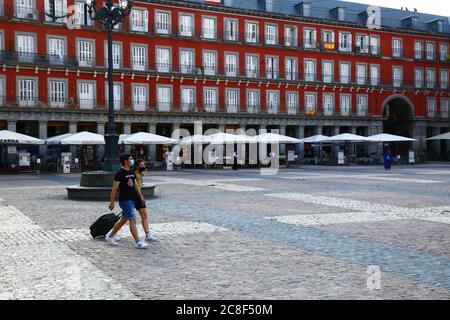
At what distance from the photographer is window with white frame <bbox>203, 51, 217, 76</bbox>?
44.5 metres

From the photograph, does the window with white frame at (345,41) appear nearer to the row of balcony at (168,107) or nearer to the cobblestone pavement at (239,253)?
the row of balcony at (168,107)

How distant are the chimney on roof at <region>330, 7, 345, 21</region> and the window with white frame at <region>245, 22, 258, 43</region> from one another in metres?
10.00

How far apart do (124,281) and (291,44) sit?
4467 cm

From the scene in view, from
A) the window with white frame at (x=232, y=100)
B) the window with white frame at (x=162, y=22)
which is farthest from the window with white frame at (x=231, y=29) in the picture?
the window with white frame at (x=162, y=22)

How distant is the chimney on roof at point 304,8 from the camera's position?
5022cm

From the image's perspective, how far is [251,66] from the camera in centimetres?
4653

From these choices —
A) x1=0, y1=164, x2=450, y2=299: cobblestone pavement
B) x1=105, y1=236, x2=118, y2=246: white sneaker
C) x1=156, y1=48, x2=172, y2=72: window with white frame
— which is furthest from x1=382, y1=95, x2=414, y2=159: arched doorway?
x1=105, y1=236, x2=118, y2=246: white sneaker

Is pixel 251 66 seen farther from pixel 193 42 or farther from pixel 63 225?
pixel 63 225

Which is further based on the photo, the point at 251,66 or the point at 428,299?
the point at 251,66

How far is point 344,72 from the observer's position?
50938mm

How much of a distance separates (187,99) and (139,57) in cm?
520

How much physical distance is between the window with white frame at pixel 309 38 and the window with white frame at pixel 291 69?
Result: 6.67ft
